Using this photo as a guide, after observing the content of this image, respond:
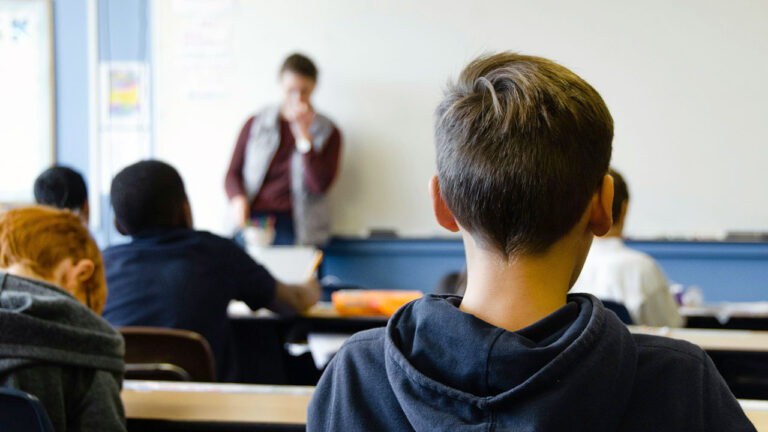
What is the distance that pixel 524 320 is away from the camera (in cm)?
73

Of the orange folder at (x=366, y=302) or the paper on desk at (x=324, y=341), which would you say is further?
the paper on desk at (x=324, y=341)

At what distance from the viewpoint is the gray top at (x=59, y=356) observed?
44.0 inches

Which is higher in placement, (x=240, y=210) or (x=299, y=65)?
(x=299, y=65)

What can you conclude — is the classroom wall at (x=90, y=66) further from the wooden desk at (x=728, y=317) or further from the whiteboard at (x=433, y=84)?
the wooden desk at (x=728, y=317)

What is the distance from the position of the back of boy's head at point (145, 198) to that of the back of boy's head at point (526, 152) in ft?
4.74

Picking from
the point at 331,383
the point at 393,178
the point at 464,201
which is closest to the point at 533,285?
the point at 464,201

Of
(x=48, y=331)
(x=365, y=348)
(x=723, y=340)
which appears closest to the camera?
(x=365, y=348)

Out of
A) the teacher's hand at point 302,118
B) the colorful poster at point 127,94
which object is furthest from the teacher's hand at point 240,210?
the colorful poster at point 127,94

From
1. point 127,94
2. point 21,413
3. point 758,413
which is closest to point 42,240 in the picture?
point 21,413

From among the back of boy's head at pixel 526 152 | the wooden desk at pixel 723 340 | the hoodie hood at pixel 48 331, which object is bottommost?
the wooden desk at pixel 723 340

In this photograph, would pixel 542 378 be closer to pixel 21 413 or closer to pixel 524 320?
pixel 524 320

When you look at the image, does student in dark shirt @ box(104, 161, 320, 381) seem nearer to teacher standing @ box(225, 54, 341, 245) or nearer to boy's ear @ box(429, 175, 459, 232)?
boy's ear @ box(429, 175, 459, 232)

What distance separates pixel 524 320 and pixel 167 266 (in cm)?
143

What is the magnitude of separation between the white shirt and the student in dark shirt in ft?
3.49
